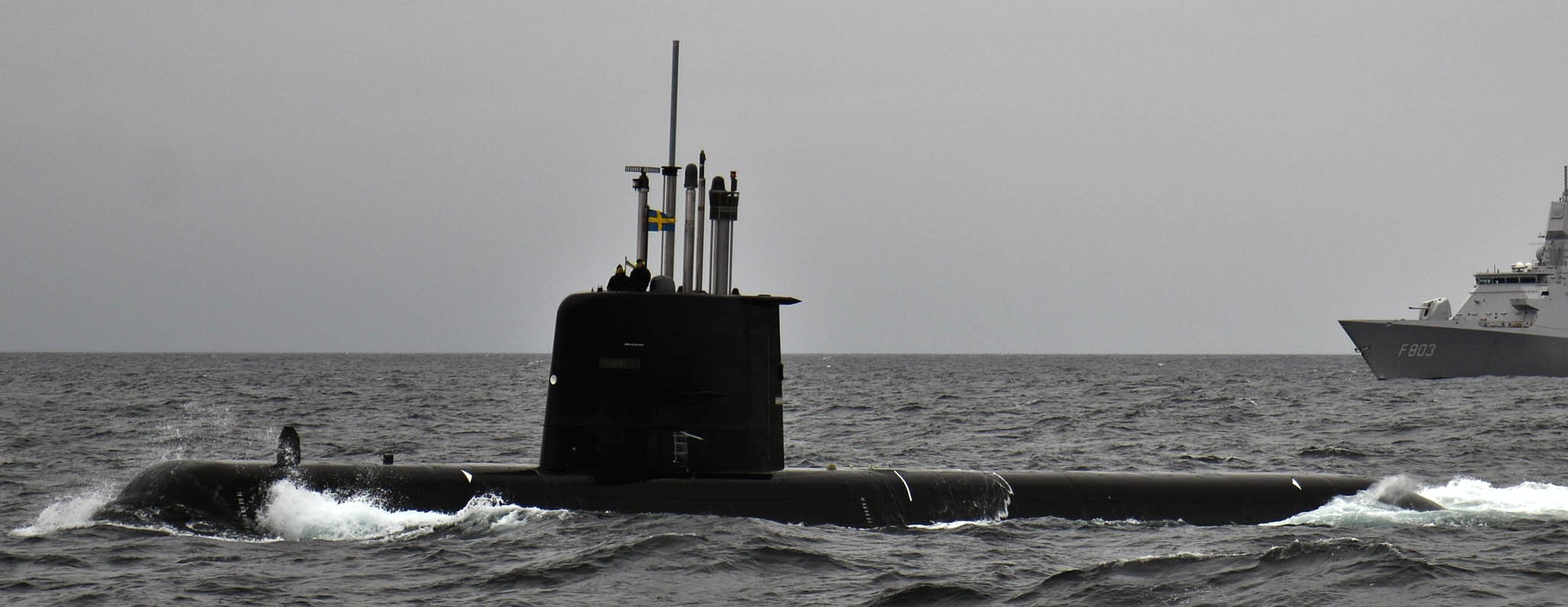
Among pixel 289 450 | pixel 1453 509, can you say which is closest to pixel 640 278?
pixel 289 450

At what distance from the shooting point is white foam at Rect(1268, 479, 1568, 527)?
15758 millimetres

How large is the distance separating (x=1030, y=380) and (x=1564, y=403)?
38454 mm

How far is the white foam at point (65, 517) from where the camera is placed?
1423cm

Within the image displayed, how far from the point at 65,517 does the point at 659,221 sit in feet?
21.0

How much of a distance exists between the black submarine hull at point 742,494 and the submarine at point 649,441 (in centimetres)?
2

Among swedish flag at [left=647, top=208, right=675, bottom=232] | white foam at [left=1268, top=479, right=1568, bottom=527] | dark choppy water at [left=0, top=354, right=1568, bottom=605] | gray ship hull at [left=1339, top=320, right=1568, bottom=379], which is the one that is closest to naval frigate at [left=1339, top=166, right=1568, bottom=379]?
gray ship hull at [left=1339, top=320, right=1568, bottom=379]

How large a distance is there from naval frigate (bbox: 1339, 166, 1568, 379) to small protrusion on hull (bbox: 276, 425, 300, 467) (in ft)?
249

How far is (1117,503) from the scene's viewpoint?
15.4 meters

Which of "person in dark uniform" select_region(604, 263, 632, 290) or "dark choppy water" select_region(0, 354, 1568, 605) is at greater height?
"person in dark uniform" select_region(604, 263, 632, 290)

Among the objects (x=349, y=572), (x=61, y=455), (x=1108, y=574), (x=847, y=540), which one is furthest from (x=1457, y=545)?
(x=61, y=455)

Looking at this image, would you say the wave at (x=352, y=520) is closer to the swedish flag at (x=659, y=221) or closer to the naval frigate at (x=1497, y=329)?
the swedish flag at (x=659, y=221)

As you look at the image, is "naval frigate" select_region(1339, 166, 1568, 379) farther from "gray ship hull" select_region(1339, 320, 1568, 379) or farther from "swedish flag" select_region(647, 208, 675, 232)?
"swedish flag" select_region(647, 208, 675, 232)

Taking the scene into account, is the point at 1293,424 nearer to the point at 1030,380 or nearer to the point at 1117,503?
the point at 1117,503

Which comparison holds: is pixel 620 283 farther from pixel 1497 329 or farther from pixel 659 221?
pixel 1497 329
